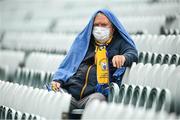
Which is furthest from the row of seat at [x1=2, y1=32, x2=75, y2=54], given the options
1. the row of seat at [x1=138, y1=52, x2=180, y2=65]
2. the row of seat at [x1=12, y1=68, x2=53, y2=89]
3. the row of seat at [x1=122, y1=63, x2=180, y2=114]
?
the row of seat at [x1=122, y1=63, x2=180, y2=114]

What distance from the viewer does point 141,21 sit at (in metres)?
4.55

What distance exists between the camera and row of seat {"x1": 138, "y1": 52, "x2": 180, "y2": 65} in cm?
301

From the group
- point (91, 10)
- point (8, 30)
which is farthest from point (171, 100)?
point (8, 30)

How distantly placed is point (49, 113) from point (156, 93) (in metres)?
0.51

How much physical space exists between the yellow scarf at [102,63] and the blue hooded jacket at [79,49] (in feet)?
0.24

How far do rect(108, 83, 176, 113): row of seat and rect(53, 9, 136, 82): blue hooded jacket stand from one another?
253 mm

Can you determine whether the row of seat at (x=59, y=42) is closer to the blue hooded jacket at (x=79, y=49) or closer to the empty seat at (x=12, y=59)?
the empty seat at (x=12, y=59)

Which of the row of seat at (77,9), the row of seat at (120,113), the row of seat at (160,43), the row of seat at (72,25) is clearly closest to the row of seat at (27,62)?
the row of seat at (160,43)

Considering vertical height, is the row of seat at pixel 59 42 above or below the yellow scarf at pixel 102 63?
above

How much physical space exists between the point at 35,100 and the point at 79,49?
40 cm

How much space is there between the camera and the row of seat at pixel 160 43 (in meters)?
3.24

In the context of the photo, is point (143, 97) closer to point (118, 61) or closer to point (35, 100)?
point (118, 61)

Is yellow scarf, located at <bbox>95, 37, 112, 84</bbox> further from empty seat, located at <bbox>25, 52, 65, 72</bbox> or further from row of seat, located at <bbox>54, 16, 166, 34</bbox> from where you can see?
row of seat, located at <bbox>54, 16, 166, 34</bbox>

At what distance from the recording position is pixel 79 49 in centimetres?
302
